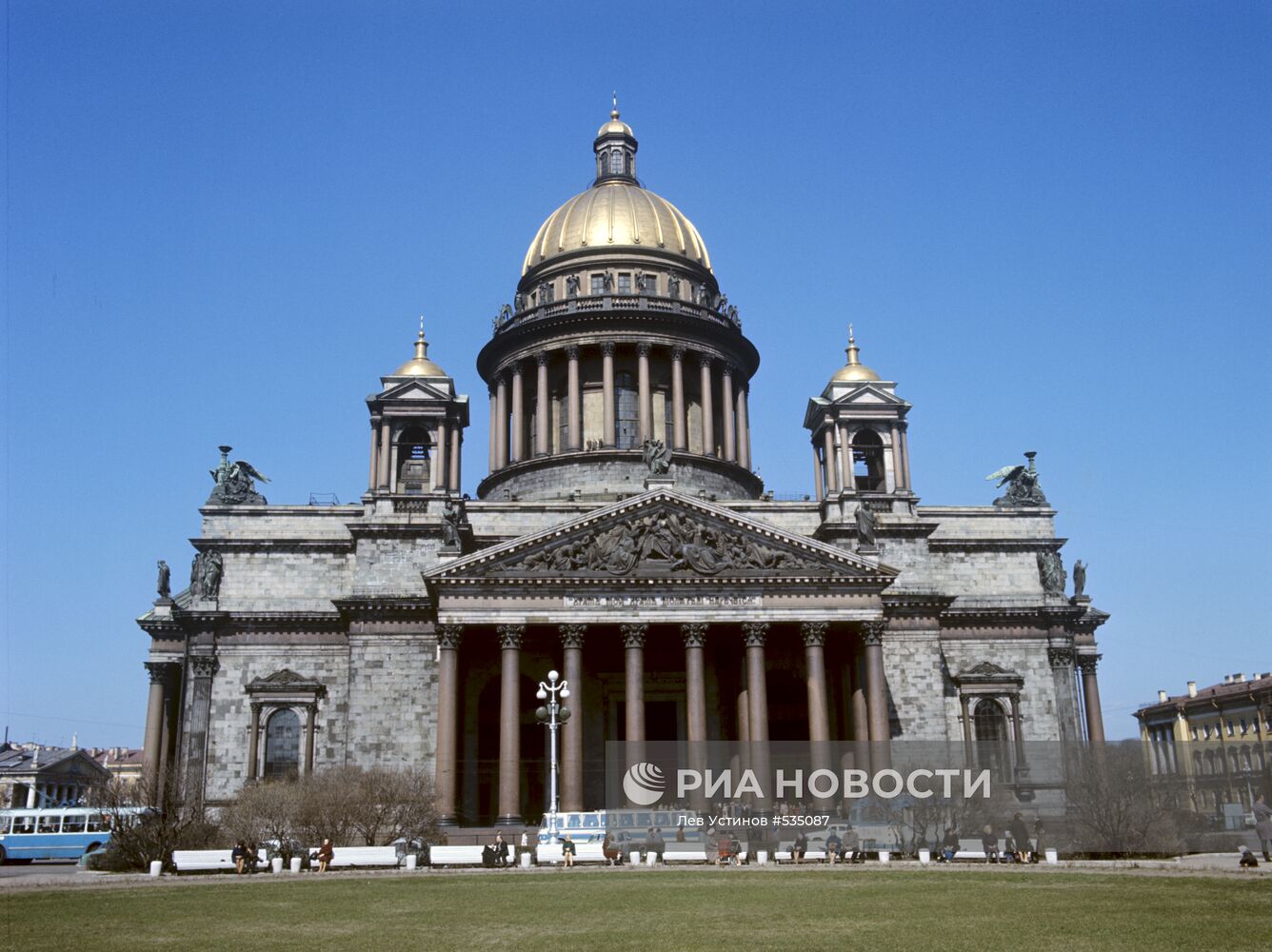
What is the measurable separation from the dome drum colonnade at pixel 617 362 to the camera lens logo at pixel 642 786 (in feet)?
60.0

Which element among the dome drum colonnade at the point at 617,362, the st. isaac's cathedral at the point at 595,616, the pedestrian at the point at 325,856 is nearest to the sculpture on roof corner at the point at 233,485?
the st. isaac's cathedral at the point at 595,616

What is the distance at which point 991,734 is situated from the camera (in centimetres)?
5547

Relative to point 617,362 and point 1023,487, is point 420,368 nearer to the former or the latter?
point 617,362

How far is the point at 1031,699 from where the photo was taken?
→ 56031 millimetres

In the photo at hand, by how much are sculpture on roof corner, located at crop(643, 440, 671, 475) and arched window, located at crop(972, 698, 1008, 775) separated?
18.5 metres

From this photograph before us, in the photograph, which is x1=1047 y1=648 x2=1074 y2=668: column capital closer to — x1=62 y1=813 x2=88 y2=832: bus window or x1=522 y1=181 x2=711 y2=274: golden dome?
x1=522 y1=181 x2=711 y2=274: golden dome


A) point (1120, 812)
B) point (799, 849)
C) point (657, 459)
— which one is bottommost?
point (799, 849)

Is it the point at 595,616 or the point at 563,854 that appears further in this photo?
the point at 595,616

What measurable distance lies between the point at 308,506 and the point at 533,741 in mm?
16012

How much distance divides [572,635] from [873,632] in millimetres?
12266

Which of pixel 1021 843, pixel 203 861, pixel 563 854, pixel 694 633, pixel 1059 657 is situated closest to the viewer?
pixel 203 861

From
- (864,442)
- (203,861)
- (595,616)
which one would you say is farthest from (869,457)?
(203,861)

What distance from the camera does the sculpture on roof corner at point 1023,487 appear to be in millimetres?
60656

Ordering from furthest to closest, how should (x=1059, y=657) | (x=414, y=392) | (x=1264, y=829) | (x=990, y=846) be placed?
(x=414, y=392), (x=1059, y=657), (x=990, y=846), (x=1264, y=829)
